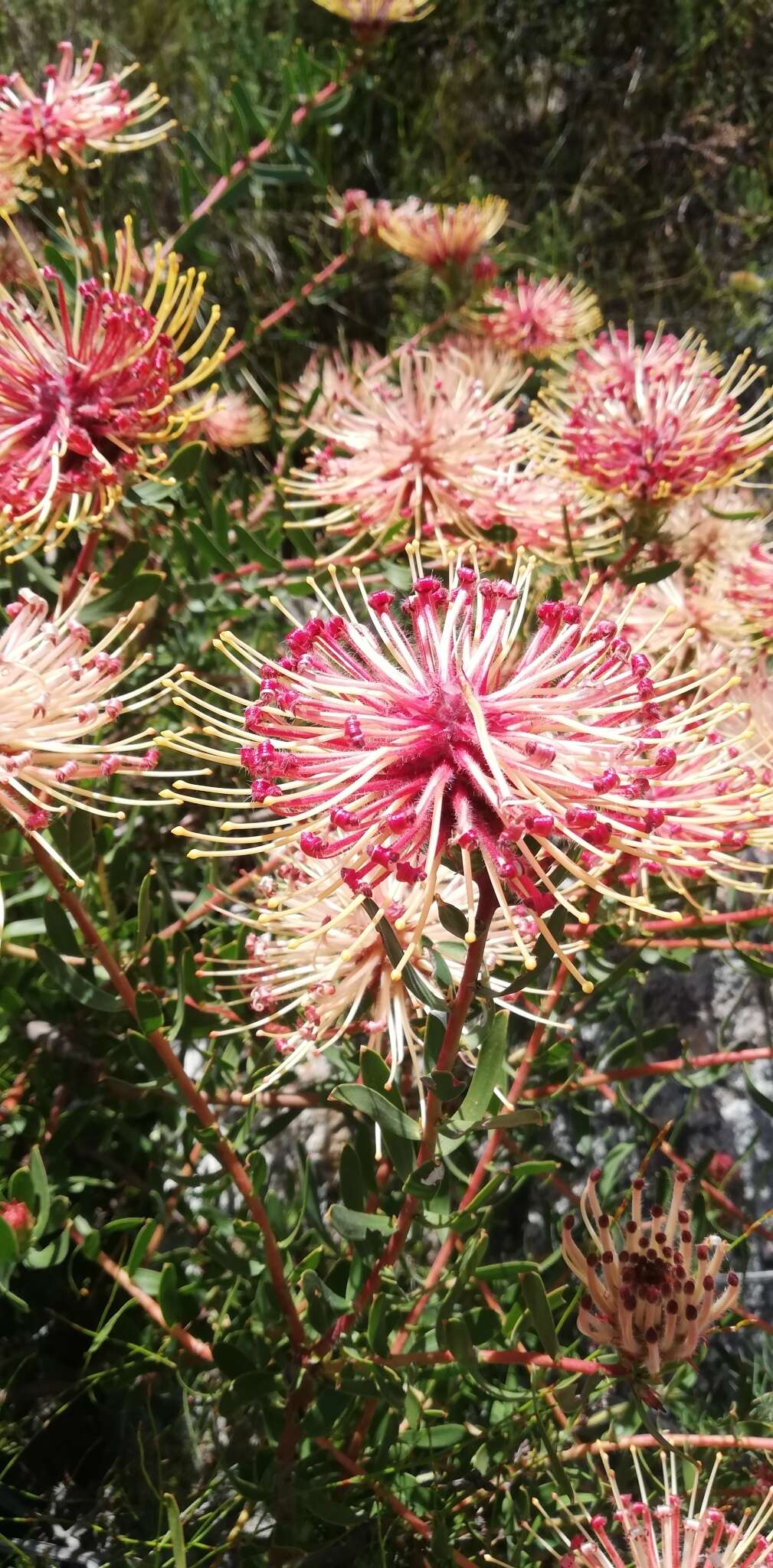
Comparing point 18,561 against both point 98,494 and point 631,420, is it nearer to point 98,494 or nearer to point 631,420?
point 98,494

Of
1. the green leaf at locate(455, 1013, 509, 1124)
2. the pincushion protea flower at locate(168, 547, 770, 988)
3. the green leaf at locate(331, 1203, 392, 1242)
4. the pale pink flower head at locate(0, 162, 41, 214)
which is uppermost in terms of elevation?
the pale pink flower head at locate(0, 162, 41, 214)

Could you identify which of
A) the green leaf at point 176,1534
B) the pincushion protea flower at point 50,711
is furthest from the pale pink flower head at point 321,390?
the green leaf at point 176,1534

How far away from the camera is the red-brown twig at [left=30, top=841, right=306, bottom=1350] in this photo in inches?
34.8

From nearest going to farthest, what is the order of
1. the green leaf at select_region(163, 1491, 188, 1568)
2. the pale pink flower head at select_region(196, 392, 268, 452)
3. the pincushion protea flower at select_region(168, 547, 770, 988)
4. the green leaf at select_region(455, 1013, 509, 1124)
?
the pincushion protea flower at select_region(168, 547, 770, 988) → the green leaf at select_region(455, 1013, 509, 1124) → the green leaf at select_region(163, 1491, 188, 1568) → the pale pink flower head at select_region(196, 392, 268, 452)

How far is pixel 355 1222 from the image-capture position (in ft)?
2.98

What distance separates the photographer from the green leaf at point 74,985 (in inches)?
36.6

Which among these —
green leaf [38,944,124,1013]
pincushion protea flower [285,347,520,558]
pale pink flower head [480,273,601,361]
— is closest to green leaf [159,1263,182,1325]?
green leaf [38,944,124,1013]

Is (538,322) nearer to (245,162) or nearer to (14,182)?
(245,162)

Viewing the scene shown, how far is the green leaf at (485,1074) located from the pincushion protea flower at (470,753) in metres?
0.10

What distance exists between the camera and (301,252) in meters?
1.98

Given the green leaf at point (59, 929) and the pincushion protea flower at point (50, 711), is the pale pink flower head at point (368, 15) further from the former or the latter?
the green leaf at point (59, 929)

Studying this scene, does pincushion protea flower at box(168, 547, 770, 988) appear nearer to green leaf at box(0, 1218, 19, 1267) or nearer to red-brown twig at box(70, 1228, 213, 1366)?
green leaf at box(0, 1218, 19, 1267)

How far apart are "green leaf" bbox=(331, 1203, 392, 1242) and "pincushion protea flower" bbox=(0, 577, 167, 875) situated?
1.20ft

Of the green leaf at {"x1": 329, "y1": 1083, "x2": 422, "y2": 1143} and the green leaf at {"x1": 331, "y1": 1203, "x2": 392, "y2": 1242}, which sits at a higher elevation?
the green leaf at {"x1": 329, "y1": 1083, "x2": 422, "y2": 1143}
